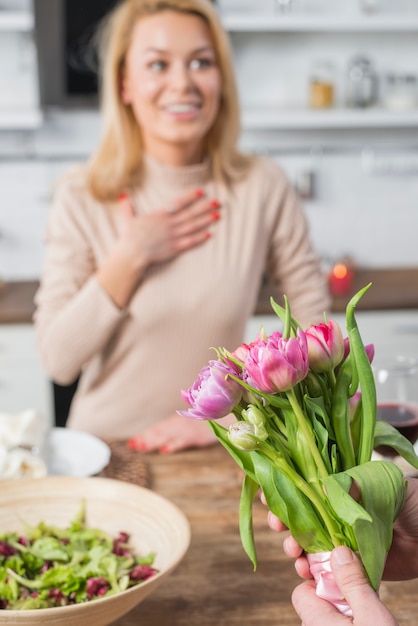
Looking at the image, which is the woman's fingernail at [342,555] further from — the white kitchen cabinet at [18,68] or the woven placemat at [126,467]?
the white kitchen cabinet at [18,68]

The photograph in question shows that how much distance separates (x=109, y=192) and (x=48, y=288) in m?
0.26

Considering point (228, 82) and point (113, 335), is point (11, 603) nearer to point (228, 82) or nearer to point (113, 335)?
point (113, 335)

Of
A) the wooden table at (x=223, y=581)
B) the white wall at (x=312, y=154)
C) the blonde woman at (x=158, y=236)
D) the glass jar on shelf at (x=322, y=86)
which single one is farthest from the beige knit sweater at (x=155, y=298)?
the white wall at (x=312, y=154)

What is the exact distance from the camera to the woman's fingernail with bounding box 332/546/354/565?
748 millimetres

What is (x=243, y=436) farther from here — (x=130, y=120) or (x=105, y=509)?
(x=130, y=120)

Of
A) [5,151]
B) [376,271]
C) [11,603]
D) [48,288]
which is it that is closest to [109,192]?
[48,288]

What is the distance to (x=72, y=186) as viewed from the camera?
1.95 meters

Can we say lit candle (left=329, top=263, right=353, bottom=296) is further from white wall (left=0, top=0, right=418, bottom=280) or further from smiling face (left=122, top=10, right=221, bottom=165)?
smiling face (left=122, top=10, right=221, bottom=165)

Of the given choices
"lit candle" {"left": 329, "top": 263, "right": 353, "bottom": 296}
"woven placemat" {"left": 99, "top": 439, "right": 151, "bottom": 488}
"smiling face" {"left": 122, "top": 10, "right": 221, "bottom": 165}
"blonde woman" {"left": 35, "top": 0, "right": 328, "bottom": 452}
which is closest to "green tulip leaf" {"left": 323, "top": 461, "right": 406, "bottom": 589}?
"woven placemat" {"left": 99, "top": 439, "right": 151, "bottom": 488}

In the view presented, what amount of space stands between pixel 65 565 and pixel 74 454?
338 mm

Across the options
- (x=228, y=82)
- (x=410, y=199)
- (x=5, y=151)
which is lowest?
(x=410, y=199)

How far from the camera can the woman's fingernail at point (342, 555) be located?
2.45ft

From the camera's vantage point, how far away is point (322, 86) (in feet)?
11.1

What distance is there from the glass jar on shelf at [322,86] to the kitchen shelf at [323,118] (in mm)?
46
